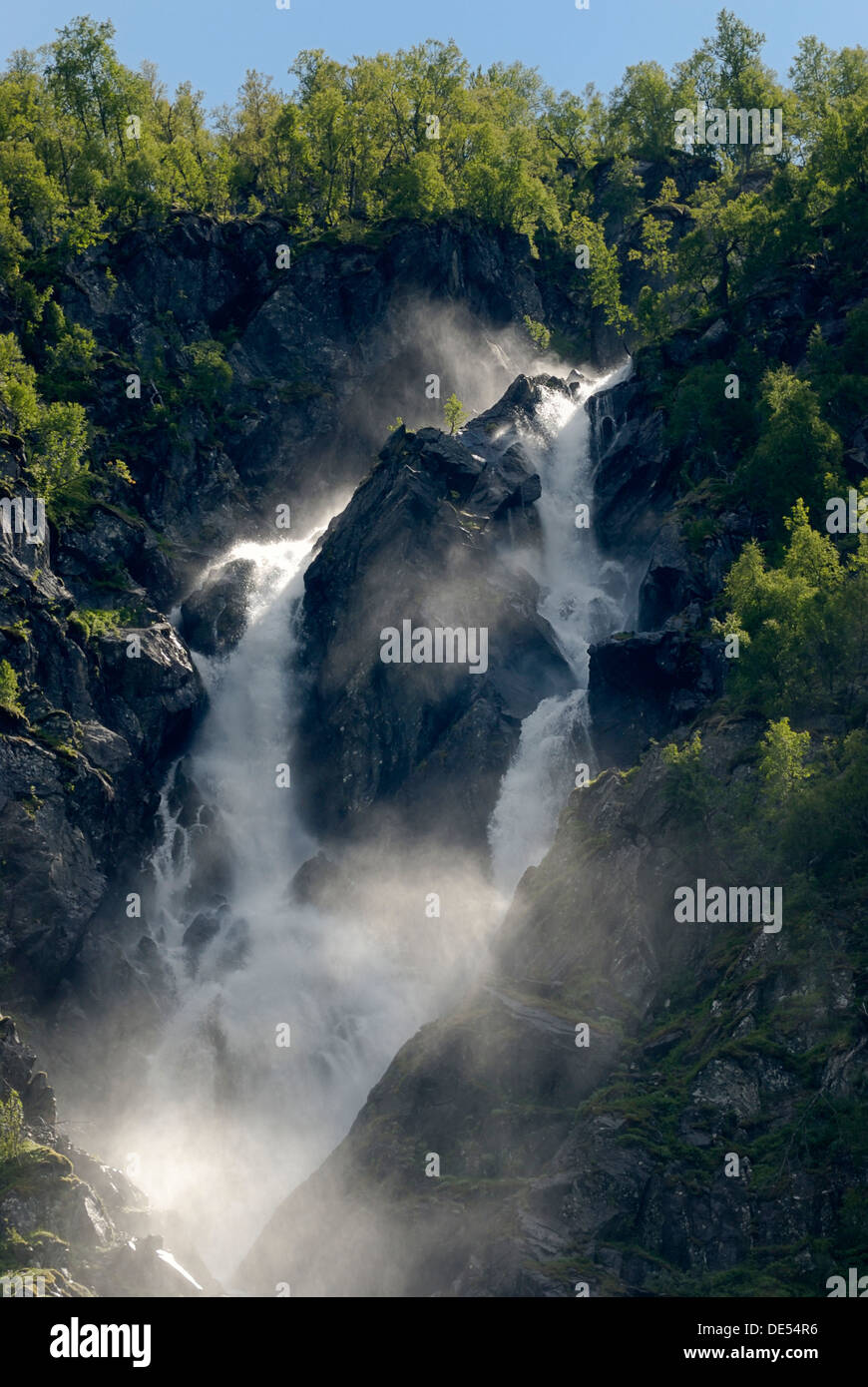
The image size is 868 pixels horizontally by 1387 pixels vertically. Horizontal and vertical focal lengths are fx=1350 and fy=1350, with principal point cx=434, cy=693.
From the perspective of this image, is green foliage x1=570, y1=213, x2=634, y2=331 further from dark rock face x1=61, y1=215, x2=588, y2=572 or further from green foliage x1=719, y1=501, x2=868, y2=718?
green foliage x1=719, y1=501, x2=868, y2=718

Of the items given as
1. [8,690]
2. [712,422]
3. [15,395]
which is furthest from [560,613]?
[15,395]

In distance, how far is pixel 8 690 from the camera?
64812 millimetres

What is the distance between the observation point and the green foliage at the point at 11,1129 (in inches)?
1907

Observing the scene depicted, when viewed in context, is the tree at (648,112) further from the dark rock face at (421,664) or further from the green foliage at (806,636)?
the green foliage at (806,636)

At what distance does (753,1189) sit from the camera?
141 feet

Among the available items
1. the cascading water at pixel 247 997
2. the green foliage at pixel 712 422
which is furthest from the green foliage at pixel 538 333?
the cascading water at pixel 247 997

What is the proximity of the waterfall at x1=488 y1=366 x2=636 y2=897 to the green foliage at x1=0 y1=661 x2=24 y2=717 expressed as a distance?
24.4 m

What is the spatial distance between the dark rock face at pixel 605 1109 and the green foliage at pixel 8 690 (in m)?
25.5

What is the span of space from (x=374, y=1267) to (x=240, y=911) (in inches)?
1044

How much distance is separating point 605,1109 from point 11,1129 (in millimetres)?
21409

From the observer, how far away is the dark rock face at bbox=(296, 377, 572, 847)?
72.2 meters

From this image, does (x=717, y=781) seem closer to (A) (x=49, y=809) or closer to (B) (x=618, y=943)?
(B) (x=618, y=943)

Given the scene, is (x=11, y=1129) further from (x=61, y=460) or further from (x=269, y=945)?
(x=61, y=460)

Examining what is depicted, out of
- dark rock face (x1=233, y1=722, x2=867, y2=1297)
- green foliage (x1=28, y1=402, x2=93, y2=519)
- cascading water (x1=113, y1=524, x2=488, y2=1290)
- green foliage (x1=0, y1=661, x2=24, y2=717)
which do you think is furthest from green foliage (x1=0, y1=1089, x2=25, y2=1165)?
green foliage (x1=28, y1=402, x2=93, y2=519)
